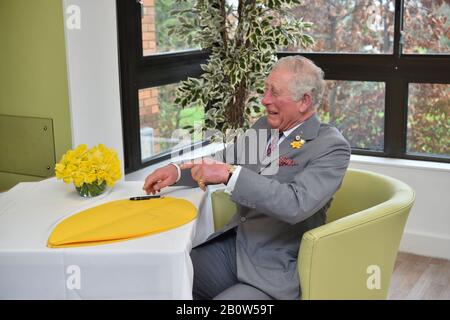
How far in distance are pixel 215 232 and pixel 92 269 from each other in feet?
2.46

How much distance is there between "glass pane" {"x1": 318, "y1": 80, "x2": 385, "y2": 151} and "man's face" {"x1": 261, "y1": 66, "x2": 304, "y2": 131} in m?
1.82

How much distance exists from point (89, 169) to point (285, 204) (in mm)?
717

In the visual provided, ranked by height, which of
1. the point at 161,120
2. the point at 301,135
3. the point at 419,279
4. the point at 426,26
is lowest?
the point at 419,279

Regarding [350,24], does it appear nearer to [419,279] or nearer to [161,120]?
[161,120]

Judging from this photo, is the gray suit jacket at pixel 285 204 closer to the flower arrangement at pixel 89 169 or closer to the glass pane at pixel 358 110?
the flower arrangement at pixel 89 169

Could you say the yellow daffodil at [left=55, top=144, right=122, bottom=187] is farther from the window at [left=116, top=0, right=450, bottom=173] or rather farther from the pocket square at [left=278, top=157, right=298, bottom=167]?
the window at [left=116, top=0, right=450, bottom=173]

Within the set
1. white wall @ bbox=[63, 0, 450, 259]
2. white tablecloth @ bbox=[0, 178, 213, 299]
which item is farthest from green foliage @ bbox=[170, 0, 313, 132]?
white tablecloth @ bbox=[0, 178, 213, 299]

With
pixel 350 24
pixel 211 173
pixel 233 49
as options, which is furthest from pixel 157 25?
pixel 211 173

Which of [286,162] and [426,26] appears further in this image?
[426,26]

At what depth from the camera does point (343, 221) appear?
6.82 ft

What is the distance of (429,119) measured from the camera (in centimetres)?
383

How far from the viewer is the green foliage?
11.2ft

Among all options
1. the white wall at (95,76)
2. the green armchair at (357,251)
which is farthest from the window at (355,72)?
the green armchair at (357,251)
